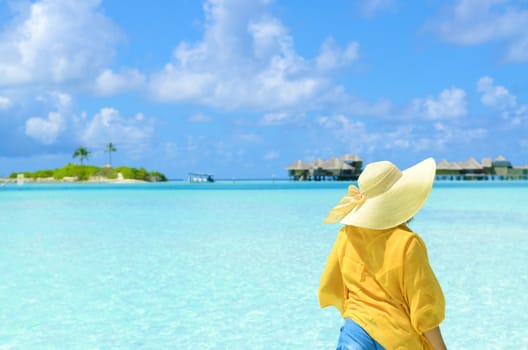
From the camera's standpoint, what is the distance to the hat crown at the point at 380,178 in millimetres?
1582

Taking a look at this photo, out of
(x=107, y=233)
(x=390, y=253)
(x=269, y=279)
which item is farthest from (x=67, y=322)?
(x=107, y=233)

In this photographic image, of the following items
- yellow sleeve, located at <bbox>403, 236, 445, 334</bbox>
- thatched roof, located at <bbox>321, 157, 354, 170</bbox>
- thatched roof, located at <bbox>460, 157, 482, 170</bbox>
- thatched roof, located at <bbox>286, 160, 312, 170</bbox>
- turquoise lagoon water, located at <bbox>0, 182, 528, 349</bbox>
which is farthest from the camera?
thatched roof, located at <bbox>286, 160, 312, 170</bbox>

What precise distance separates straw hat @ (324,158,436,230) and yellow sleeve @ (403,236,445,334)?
0.31ft

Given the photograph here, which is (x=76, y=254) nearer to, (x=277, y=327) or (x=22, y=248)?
(x=22, y=248)

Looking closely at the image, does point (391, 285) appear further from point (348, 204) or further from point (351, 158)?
point (351, 158)

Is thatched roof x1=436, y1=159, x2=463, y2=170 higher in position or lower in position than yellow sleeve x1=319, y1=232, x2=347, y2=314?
higher

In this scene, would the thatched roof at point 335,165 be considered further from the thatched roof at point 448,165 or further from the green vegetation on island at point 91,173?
the green vegetation on island at point 91,173

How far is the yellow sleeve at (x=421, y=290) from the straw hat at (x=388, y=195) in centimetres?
9

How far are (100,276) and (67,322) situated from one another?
1914mm

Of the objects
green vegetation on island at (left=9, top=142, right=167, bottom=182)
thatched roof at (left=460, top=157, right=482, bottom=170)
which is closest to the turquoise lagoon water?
thatched roof at (left=460, top=157, right=482, bottom=170)

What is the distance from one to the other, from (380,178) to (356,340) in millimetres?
431

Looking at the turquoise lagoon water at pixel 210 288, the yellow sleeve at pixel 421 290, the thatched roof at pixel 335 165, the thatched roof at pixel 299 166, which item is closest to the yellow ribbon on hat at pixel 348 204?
the yellow sleeve at pixel 421 290

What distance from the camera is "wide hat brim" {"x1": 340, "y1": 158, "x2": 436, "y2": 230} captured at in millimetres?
1495

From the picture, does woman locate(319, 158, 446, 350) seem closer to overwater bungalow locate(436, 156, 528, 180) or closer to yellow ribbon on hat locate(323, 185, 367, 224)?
yellow ribbon on hat locate(323, 185, 367, 224)
